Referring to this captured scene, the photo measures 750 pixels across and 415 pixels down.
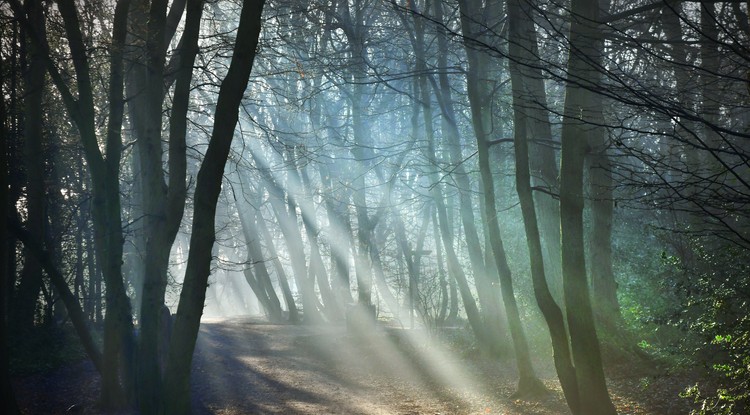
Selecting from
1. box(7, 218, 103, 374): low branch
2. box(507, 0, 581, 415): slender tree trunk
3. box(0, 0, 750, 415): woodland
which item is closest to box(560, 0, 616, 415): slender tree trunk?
box(0, 0, 750, 415): woodland

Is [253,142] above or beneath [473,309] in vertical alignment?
above

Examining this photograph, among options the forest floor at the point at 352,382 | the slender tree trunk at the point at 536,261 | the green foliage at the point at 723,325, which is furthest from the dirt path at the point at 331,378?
the green foliage at the point at 723,325

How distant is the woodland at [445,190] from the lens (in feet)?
26.4

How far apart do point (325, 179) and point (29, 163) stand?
14.8 meters

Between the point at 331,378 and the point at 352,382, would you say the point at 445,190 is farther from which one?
the point at 352,382

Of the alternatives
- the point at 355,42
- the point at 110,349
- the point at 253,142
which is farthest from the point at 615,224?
the point at 110,349

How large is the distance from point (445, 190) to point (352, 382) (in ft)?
38.0

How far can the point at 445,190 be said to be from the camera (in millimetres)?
26281

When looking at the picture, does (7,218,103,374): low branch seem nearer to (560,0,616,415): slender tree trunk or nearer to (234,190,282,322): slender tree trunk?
(560,0,616,415): slender tree trunk

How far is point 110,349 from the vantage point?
1149cm

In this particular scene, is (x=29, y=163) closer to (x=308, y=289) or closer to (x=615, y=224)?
(x=308, y=289)

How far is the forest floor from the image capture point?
39.1 feet

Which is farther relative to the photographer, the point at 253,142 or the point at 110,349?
the point at 253,142

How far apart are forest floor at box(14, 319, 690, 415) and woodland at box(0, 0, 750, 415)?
0.14 meters
